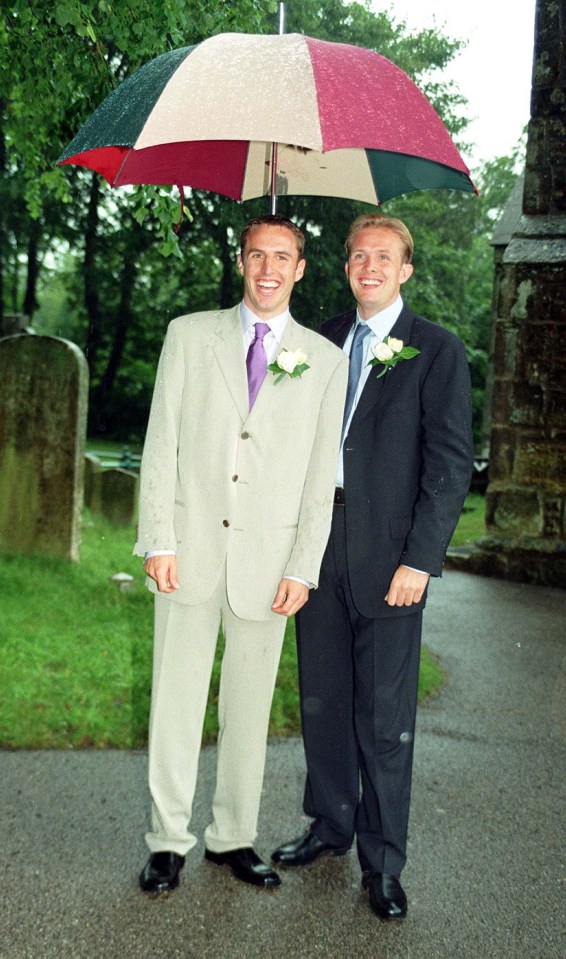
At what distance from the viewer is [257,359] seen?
3.41m

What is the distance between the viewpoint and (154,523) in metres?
3.29

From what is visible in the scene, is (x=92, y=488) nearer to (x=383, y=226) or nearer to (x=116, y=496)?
(x=116, y=496)

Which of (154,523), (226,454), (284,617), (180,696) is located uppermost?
(226,454)

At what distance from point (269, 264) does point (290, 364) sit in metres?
0.33

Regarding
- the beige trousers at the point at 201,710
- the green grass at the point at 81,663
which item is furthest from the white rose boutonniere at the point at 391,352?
the green grass at the point at 81,663

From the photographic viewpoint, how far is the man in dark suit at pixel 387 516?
11.0 ft

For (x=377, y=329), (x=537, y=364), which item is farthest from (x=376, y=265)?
(x=537, y=364)

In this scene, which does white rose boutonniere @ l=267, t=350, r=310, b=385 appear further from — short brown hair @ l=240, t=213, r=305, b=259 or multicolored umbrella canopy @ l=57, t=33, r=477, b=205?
multicolored umbrella canopy @ l=57, t=33, r=477, b=205

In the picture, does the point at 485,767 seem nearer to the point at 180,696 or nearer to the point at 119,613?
the point at 180,696

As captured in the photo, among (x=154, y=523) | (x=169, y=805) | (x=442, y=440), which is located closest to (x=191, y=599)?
(x=154, y=523)

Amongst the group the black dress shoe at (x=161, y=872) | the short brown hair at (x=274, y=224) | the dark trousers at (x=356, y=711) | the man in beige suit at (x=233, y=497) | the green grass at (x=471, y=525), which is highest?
the short brown hair at (x=274, y=224)

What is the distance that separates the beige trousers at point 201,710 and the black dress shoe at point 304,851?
214 millimetres

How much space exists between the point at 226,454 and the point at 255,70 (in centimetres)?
119

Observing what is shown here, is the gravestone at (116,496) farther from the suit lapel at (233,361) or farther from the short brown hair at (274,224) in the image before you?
the short brown hair at (274,224)
